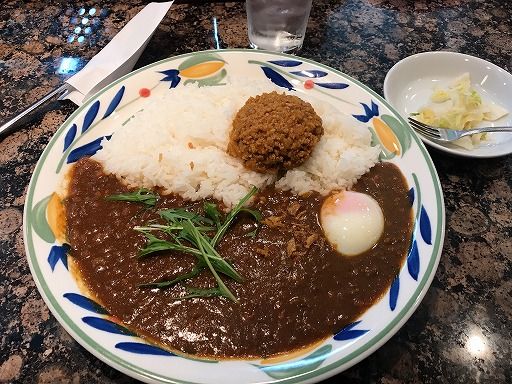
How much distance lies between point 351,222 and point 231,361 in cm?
78

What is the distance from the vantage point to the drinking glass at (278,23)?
2.66m

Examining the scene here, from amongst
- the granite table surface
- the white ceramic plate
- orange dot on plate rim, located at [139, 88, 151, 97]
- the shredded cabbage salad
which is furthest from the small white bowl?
orange dot on plate rim, located at [139, 88, 151, 97]

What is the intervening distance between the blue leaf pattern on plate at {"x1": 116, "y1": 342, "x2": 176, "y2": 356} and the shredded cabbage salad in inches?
71.1

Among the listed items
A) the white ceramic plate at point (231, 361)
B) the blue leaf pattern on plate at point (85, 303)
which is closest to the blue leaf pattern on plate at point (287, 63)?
the white ceramic plate at point (231, 361)

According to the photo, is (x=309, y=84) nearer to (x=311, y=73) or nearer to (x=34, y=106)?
(x=311, y=73)

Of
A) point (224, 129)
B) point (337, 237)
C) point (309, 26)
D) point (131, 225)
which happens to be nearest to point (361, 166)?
point (337, 237)

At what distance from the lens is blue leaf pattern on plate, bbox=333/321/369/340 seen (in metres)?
1.52

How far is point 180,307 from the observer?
1663 millimetres

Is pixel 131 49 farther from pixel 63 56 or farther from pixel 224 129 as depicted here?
pixel 224 129

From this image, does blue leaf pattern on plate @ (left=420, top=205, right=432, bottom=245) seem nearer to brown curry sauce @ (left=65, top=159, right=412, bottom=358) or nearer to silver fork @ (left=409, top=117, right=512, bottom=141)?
brown curry sauce @ (left=65, top=159, right=412, bottom=358)

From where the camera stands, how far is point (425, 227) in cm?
180

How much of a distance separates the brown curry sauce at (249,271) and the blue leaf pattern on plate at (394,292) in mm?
29

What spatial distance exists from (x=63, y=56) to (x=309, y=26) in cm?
172

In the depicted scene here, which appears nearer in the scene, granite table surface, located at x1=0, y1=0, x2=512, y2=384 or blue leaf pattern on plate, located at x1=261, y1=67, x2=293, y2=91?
granite table surface, located at x1=0, y1=0, x2=512, y2=384
